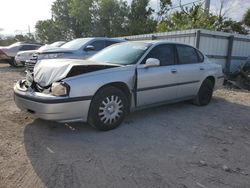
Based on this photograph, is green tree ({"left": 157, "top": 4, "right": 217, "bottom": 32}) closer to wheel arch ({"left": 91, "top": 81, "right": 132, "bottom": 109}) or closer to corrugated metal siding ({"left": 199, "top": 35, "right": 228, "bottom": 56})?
corrugated metal siding ({"left": 199, "top": 35, "right": 228, "bottom": 56})

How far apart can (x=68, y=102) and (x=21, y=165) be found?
1.18 metres

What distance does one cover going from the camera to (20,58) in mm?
14422

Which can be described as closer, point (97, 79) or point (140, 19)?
point (97, 79)

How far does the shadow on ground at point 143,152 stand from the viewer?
3.47 m

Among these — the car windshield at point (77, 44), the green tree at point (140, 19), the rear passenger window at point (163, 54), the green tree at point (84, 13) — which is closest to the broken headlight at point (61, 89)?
the rear passenger window at point (163, 54)

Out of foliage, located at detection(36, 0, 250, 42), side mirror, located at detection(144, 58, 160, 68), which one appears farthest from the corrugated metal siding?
foliage, located at detection(36, 0, 250, 42)

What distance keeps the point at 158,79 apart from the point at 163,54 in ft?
2.11

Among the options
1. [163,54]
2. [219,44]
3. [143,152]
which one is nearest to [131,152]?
[143,152]

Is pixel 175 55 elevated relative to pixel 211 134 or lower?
elevated

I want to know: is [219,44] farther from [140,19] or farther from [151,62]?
[140,19]

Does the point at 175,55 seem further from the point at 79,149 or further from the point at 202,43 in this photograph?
the point at 202,43

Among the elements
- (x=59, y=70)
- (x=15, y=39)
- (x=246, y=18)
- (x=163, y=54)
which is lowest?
(x=15, y=39)

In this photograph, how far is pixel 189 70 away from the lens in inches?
261

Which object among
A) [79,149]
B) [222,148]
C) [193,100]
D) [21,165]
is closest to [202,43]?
[193,100]
